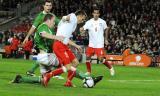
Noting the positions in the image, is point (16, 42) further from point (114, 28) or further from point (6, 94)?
point (6, 94)

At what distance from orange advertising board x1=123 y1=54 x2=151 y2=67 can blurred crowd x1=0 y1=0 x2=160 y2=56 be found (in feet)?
3.75

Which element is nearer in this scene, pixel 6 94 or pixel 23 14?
pixel 6 94

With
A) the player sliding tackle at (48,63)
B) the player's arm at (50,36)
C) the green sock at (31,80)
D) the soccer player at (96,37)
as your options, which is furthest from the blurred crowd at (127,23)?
the player's arm at (50,36)

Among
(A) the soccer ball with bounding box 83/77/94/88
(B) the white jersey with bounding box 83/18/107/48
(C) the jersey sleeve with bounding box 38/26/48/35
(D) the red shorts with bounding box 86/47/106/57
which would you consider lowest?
(A) the soccer ball with bounding box 83/77/94/88

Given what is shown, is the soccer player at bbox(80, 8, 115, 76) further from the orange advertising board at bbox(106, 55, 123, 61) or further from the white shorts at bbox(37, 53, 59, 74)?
the orange advertising board at bbox(106, 55, 123, 61)

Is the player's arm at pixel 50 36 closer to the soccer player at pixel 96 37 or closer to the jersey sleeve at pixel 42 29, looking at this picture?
the jersey sleeve at pixel 42 29

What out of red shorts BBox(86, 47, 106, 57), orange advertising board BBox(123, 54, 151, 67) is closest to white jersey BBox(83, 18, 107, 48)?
red shorts BBox(86, 47, 106, 57)

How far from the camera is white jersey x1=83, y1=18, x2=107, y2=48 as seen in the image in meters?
21.5

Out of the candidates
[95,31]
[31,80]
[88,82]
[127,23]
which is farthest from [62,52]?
[127,23]

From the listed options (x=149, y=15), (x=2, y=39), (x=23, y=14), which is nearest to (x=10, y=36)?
(x=2, y=39)

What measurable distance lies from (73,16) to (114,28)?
25.7 meters

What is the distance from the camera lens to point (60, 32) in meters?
15.4

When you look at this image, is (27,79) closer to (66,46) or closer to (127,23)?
(66,46)

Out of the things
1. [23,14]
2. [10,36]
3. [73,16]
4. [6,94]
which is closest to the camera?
[6,94]
